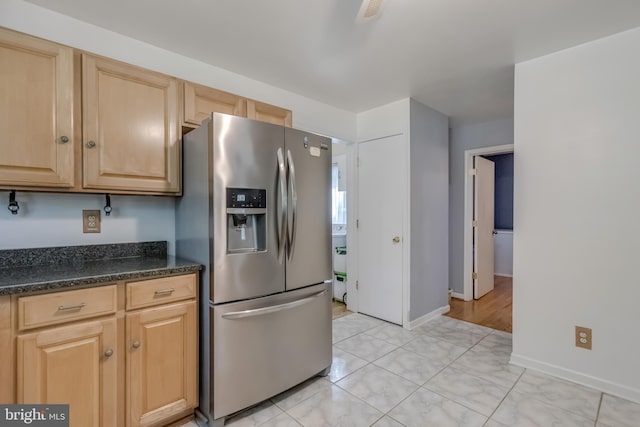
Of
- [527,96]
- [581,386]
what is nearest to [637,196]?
[527,96]

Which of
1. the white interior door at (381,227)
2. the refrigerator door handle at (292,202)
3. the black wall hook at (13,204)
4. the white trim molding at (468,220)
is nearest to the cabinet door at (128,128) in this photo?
the black wall hook at (13,204)

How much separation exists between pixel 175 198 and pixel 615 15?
3.01 metres

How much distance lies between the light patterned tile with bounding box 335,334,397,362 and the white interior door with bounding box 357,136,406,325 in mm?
502

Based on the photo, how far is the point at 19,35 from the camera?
4.64ft

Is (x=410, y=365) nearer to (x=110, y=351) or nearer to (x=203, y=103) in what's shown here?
(x=110, y=351)

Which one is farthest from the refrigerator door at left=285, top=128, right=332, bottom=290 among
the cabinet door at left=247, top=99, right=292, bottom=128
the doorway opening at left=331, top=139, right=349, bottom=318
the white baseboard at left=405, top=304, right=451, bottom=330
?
the white baseboard at left=405, top=304, right=451, bottom=330

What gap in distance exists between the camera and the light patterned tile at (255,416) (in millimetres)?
1686

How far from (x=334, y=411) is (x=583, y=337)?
5.93 ft

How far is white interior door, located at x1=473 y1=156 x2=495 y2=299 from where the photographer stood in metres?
4.07

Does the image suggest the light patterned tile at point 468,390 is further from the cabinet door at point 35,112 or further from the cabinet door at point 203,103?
the cabinet door at point 35,112

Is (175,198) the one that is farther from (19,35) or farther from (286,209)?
(19,35)

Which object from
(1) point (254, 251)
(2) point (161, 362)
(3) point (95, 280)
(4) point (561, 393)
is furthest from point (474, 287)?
(3) point (95, 280)

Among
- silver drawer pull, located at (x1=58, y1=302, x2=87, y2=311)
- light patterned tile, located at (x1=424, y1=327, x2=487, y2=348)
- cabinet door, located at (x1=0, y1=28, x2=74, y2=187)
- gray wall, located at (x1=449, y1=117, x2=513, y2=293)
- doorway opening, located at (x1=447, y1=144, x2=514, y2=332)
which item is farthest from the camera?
gray wall, located at (x1=449, y1=117, x2=513, y2=293)

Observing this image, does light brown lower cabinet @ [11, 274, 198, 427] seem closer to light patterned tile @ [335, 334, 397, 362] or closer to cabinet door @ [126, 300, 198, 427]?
cabinet door @ [126, 300, 198, 427]
